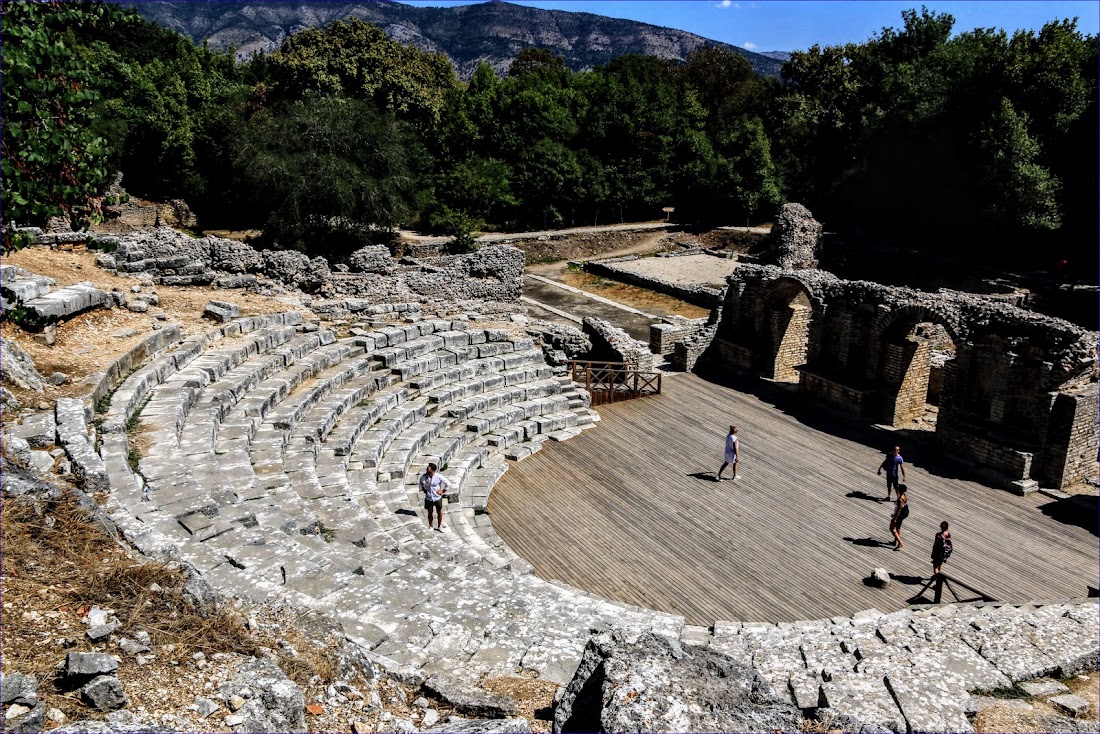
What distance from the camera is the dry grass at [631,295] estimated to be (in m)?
29.8

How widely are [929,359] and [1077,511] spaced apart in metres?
4.91

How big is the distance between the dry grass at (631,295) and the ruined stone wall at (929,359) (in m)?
8.07

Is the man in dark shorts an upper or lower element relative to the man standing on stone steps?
upper

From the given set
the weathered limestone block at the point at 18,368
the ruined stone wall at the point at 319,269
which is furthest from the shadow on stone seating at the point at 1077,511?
the weathered limestone block at the point at 18,368

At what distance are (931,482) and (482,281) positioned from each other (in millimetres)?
14710

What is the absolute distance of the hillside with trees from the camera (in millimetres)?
30594

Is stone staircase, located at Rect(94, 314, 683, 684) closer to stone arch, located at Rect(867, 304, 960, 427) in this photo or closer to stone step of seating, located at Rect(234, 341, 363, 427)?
stone step of seating, located at Rect(234, 341, 363, 427)

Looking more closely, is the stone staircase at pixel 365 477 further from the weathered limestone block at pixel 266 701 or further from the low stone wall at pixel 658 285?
the low stone wall at pixel 658 285

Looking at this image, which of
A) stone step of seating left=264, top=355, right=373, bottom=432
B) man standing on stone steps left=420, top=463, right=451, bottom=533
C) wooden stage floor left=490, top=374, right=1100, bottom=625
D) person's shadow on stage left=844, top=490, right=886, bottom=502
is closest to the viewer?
wooden stage floor left=490, top=374, right=1100, bottom=625

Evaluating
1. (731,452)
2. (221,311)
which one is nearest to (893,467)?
(731,452)

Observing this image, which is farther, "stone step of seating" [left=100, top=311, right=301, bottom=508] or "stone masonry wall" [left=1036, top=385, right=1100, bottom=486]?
"stone masonry wall" [left=1036, top=385, right=1100, bottom=486]

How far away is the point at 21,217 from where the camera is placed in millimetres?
8297

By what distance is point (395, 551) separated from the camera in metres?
9.95

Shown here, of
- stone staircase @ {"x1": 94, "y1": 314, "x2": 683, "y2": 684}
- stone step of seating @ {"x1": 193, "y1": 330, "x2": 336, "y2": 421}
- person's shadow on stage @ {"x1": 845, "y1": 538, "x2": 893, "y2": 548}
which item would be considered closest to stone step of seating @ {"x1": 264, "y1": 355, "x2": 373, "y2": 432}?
stone staircase @ {"x1": 94, "y1": 314, "x2": 683, "y2": 684}
